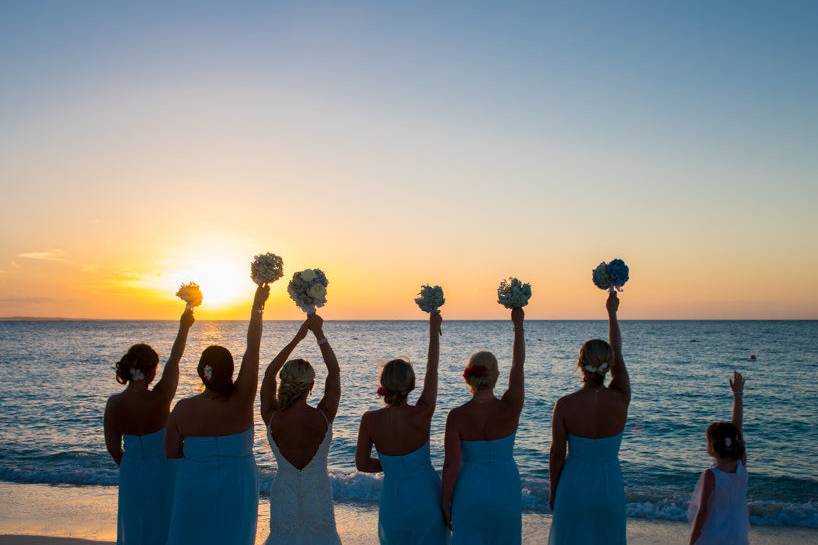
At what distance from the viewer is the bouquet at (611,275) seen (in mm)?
4680

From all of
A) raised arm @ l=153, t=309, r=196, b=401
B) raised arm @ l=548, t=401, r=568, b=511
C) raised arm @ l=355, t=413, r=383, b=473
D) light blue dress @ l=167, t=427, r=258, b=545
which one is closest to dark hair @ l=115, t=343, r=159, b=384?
raised arm @ l=153, t=309, r=196, b=401

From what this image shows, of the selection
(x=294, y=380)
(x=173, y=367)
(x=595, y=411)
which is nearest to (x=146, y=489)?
(x=173, y=367)

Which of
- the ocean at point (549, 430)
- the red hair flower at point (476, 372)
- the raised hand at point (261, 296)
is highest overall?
the raised hand at point (261, 296)

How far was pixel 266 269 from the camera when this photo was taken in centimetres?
439

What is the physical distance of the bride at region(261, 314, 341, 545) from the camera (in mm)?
4227

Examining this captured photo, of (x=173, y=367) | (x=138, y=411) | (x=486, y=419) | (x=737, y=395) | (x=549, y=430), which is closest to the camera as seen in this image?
(x=486, y=419)

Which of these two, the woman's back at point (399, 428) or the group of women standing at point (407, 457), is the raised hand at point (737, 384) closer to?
the group of women standing at point (407, 457)

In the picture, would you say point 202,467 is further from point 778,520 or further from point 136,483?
point 778,520

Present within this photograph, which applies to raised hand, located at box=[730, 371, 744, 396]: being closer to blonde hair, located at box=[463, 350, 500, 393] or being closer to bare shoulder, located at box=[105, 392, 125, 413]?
blonde hair, located at box=[463, 350, 500, 393]

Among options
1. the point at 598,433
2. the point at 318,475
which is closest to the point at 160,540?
the point at 318,475

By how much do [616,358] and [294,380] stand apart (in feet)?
6.82

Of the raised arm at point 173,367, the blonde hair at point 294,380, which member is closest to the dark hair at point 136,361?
the raised arm at point 173,367

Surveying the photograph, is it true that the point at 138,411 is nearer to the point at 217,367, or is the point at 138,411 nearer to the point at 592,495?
the point at 217,367

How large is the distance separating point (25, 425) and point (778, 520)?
18.2m
